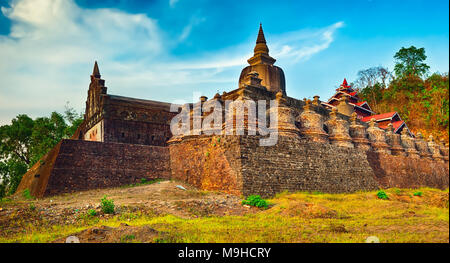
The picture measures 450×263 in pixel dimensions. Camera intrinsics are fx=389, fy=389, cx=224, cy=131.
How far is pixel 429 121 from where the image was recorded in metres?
33.7

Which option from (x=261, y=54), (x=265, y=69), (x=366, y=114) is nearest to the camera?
(x=265, y=69)

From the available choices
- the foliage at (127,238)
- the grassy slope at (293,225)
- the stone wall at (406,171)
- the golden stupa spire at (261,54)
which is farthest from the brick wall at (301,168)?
the golden stupa spire at (261,54)

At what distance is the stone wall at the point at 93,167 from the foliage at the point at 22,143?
41.9 feet

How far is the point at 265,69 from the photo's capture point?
25.5 m

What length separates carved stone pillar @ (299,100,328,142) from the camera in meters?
19.7

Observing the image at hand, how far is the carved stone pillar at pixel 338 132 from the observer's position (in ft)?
69.8

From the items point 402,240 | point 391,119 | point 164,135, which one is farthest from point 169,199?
point 391,119

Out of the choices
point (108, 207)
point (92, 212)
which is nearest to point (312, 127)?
point (108, 207)

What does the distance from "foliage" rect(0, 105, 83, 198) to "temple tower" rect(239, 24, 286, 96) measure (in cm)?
1755

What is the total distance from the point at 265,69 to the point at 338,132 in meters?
6.79

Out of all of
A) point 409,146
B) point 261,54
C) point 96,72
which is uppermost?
point 261,54

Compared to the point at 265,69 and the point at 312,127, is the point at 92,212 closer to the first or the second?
the point at 312,127

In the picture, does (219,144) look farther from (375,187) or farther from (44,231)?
(375,187)

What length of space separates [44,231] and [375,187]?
16315 mm
